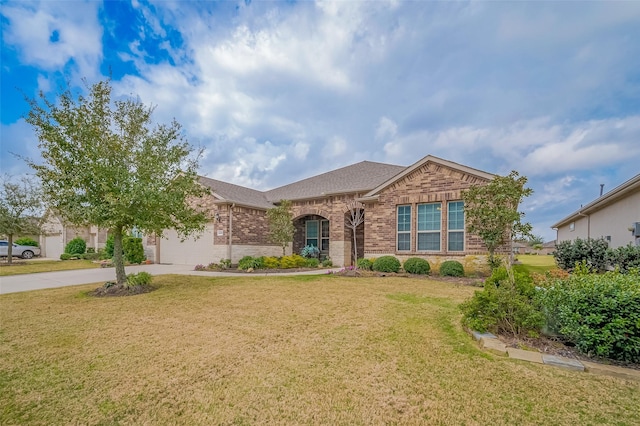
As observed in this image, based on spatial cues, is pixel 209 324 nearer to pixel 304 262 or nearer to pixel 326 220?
pixel 304 262

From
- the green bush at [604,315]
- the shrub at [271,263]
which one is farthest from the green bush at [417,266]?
the green bush at [604,315]

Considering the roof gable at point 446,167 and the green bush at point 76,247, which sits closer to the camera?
the roof gable at point 446,167

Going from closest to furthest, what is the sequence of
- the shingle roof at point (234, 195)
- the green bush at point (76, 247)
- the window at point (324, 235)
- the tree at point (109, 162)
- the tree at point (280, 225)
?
1. the tree at point (109, 162)
2. the tree at point (280, 225)
3. the shingle roof at point (234, 195)
4. the window at point (324, 235)
5. the green bush at point (76, 247)

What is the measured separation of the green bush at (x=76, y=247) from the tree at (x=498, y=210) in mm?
28572

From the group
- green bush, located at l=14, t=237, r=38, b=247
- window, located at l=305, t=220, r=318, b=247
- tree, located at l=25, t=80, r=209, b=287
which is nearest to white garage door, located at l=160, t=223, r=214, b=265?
window, located at l=305, t=220, r=318, b=247

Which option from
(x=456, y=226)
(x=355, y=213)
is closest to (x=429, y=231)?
(x=456, y=226)

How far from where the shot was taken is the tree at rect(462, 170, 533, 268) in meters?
10.3

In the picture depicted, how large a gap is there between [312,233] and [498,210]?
11.2 meters

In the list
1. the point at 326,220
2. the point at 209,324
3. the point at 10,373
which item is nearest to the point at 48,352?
the point at 10,373

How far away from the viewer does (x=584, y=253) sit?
40.1ft

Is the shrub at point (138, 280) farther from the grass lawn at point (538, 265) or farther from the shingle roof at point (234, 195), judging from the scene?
the grass lawn at point (538, 265)

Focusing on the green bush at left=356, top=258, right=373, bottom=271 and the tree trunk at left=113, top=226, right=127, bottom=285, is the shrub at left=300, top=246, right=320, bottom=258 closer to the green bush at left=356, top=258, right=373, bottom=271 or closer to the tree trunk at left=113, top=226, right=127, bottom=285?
the green bush at left=356, top=258, right=373, bottom=271

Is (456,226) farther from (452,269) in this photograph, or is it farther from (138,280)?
(138,280)

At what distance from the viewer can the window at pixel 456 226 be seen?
12.2m
